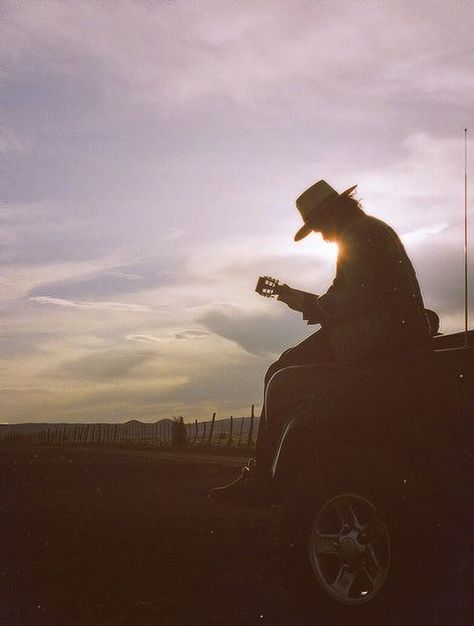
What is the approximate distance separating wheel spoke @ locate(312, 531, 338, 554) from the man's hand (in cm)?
172

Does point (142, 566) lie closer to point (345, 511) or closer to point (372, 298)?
point (345, 511)

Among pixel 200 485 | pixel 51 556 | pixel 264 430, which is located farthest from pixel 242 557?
pixel 200 485

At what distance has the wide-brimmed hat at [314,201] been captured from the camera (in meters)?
6.05

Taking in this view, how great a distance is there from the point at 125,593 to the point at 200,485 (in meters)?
11.4

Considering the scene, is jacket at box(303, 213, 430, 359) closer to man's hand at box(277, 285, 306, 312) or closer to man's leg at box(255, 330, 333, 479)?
man's leg at box(255, 330, 333, 479)

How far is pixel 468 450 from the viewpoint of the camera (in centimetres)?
406

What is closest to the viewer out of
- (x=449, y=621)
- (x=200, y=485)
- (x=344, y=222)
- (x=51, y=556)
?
(x=449, y=621)

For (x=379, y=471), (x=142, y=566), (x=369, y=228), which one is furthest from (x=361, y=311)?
(x=142, y=566)

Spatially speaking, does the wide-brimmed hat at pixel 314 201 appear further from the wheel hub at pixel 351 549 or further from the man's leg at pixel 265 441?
the wheel hub at pixel 351 549

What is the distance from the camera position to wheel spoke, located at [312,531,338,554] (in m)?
4.53

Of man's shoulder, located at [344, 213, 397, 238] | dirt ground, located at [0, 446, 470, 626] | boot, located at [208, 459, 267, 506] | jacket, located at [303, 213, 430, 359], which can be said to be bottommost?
dirt ground, located at [0, 446, 470, 626]

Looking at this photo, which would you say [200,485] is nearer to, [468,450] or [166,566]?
[166,566]

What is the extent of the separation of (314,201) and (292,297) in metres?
0.75

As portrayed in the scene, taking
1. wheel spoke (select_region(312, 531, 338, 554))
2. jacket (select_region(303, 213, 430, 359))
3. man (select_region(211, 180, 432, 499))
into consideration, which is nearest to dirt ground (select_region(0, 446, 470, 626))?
wheel spoke (select_region(312, 531, 338, 554))
